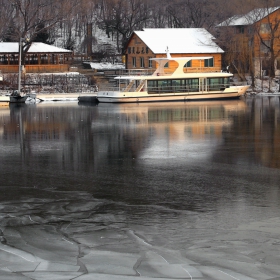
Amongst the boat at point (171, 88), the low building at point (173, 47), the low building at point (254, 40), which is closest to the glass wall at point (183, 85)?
the boat at point (171, 88)

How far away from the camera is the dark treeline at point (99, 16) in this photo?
56.5 meters

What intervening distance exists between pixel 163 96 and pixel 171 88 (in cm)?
112

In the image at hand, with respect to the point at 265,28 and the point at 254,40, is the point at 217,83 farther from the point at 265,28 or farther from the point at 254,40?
the point at 265,28

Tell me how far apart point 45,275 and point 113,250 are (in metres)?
1.38

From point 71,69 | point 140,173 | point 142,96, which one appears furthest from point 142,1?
point 140,173

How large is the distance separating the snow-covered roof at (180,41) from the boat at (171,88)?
384 inches

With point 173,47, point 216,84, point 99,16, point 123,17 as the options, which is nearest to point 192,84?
point 216,84

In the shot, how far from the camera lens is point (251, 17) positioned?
53656mm

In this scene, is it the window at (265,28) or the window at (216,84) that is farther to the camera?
the window at (265,28)

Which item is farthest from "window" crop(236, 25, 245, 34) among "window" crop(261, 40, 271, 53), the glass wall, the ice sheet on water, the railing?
the ice sheet on water

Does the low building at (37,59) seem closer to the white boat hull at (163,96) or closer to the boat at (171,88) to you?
the boat at (171,88)

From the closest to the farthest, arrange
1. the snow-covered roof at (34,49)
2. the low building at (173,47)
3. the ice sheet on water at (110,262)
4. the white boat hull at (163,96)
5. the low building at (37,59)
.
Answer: the ice sheet on water at (110,262), the white boat hull at (163,96), the low building at (37,59), the snow-covered roof at (34,49), the low building at (173,47)

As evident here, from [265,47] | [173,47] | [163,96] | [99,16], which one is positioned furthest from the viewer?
[99,16]

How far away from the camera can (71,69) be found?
2142 inches
